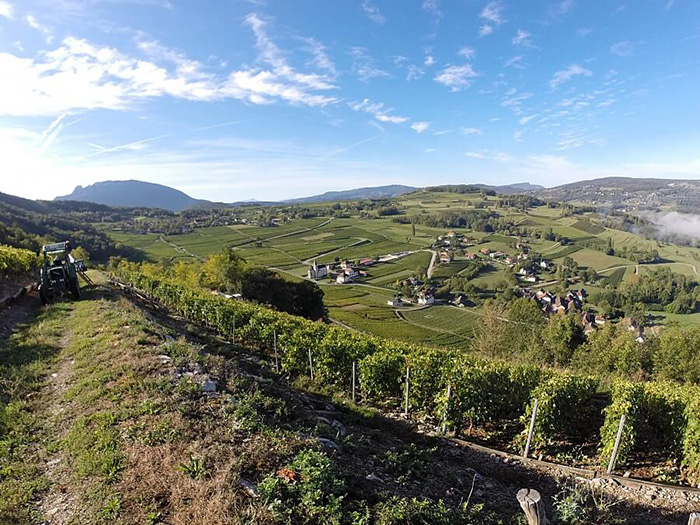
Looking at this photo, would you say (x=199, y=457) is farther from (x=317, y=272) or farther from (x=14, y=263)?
(x=317, y=272)

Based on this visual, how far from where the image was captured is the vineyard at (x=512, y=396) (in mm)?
9094

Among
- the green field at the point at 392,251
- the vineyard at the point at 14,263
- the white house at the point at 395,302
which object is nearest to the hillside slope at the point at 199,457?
the vineyard at the point at 14,263

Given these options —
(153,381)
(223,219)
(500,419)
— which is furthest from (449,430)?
(223,219)

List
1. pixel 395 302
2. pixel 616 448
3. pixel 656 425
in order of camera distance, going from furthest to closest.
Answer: pixel 395 302 < pixel 656 425 < pixel 616 448

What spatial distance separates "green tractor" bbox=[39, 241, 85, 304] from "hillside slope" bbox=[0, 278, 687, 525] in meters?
8.88

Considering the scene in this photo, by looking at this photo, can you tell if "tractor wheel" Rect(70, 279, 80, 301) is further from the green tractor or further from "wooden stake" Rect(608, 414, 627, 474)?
"wooden stake" Rect(608, 414, 627, 474)

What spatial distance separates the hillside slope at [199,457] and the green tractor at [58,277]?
8875 millimetres

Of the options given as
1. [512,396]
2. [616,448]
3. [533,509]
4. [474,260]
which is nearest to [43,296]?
[512,396]

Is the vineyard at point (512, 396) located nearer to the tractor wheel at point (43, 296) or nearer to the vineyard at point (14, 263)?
the tractor wheel at point (43, 296)

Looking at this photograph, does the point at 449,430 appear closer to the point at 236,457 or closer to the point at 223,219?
the point at 236,457

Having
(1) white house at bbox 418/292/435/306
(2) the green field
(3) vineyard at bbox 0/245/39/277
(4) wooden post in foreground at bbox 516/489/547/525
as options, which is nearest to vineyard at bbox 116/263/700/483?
(4) wooden post in foreground at bbox 516/489/547/525

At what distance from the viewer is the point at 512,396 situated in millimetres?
10953

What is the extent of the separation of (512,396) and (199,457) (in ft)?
30.1

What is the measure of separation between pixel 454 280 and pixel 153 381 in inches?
3691
